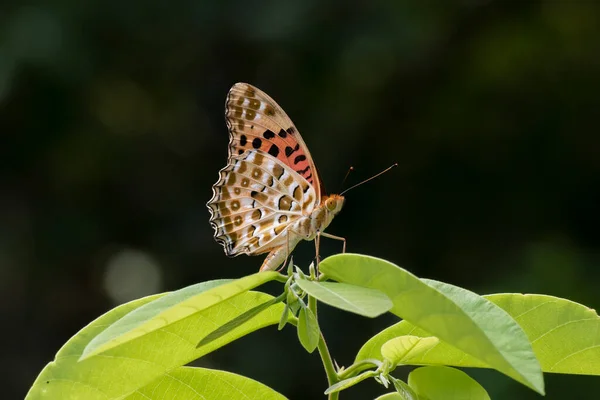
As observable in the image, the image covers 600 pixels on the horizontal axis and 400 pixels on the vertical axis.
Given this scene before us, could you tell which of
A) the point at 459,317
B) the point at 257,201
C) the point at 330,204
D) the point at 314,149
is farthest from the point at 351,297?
the point at 314,149

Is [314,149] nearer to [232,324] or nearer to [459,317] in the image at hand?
[232,324]

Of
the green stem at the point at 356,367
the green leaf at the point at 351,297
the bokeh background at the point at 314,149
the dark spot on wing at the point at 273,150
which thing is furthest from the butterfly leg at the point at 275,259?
the bokeh background at the point at 314,149

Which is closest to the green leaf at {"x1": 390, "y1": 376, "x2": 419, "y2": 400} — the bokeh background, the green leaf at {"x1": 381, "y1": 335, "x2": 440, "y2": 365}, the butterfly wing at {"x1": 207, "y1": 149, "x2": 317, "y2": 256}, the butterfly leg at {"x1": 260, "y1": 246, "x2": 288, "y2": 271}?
the green leaf at {"x1": 381, "y1": 335, "x2": 440, "y2": 365}

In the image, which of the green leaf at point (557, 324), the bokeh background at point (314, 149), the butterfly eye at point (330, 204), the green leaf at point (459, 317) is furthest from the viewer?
the bokeh background at point (314, 149)

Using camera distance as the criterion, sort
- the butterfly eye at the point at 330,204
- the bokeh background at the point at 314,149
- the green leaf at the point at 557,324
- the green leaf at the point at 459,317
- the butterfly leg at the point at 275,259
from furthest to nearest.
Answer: the bokeh background at the point at 314,149 → the butterfly eye at the point at 330,204 → the butterfly leg at the point at 275,259 → the green leaf at the point at 557,324 → the green leaf at the point at 459,317

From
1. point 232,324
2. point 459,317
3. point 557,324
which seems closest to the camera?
point 459,317

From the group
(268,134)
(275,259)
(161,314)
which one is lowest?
(275,259)

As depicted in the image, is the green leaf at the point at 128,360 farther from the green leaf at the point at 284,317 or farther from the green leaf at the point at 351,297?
the green leaf at the point at 351,297
